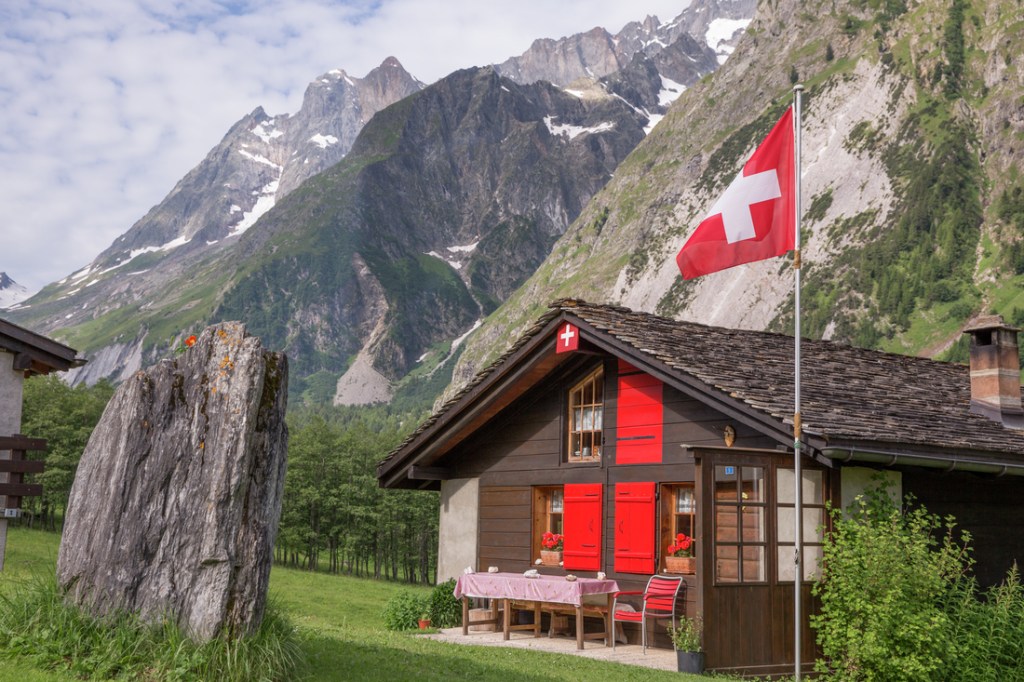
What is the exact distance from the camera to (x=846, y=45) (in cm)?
14012

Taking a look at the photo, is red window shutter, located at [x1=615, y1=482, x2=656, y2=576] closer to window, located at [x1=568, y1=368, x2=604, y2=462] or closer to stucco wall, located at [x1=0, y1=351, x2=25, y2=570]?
window, located at [x1=568, y1=368, x2=604, y2=462]

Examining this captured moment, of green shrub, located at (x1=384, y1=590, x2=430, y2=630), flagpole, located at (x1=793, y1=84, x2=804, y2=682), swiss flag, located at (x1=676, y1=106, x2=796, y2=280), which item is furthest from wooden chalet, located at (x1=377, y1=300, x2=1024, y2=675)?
swiss flag, located at (x1=676, y1=106, x2=796, y2=280)

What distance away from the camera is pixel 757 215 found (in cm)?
1217

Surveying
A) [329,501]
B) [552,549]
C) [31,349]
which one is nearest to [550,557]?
[552,549]

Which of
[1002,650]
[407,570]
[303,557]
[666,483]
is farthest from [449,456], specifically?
[303,557]

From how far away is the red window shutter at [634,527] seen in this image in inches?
615

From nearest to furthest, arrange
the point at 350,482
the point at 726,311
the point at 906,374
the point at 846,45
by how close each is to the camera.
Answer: the point at 906,374 < the point at 350,482 < the point at 726,311 < the point at 846,45

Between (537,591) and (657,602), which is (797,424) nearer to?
(657,602)

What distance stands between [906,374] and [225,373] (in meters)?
14.1

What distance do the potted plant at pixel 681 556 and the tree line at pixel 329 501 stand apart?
41792 mm

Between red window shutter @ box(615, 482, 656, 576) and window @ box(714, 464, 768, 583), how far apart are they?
9.27 ft

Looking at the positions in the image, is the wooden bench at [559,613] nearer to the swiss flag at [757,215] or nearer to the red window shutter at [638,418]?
the red window shutter at [638,418]

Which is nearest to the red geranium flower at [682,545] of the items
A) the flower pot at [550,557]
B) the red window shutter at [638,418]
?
the red window shutter at [638,418]

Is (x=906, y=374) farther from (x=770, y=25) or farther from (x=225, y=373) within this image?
(x=770, y=25)
